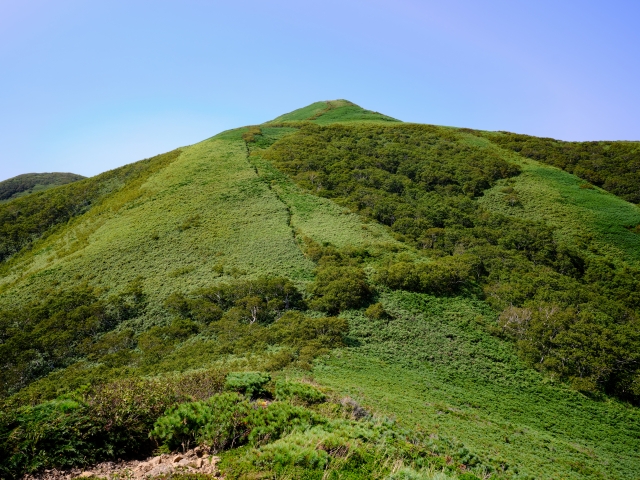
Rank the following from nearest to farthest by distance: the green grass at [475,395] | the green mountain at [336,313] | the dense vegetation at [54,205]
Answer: the green mountain at [336,313] → the green grass at [475,395] → the dense vegetation at [54,205]

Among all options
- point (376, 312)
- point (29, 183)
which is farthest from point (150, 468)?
point (29, 183)

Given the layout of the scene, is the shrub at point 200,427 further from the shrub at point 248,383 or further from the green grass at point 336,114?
the green grass at point 336,114

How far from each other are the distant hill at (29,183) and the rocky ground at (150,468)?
150715 mm

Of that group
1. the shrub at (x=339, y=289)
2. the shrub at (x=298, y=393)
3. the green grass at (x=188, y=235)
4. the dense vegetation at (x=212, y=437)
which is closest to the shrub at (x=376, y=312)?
the shrub at (x=339, y=289)

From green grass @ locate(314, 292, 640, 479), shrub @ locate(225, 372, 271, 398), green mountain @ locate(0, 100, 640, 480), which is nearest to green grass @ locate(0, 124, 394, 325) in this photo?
green mountain @ locate(0, 100, 640, 480)

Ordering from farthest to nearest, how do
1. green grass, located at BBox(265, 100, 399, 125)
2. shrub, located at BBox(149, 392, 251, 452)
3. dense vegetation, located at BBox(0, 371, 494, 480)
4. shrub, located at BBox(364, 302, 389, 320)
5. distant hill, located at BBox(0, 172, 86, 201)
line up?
distant hill, located at BBox(0, 172, 86, 201)
green grass, located at BBox(265, 100, 399, 125)
shrub, located at BBox(364, 302, 389, 320)
shrub, located at BBox(149, 392, 251, 452)
dense vegetation, located at BBox(0, 371, 494, 480)

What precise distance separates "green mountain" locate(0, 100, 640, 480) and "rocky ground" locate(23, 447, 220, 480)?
27cm

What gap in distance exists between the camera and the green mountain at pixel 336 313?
33.6ft

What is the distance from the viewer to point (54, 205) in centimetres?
5681

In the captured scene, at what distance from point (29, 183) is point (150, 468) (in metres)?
167

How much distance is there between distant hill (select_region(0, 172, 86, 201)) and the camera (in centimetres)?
12644

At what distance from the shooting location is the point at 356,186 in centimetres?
5288

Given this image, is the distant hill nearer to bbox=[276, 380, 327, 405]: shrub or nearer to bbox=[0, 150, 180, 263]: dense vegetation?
bbox=[0, 150, 180, 263]: dense vegetation

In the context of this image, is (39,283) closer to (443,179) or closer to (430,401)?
(430,401)
